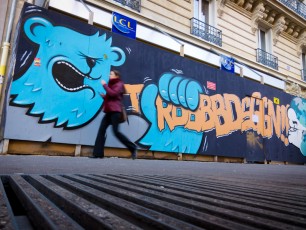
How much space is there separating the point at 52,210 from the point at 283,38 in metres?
13.3

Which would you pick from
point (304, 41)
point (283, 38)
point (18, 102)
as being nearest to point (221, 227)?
point (18, 102)

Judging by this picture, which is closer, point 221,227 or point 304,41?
point 221,227

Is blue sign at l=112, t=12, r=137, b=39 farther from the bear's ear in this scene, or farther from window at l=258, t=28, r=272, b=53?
window at l=258, t=28, r=272, b=53

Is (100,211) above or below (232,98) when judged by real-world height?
below

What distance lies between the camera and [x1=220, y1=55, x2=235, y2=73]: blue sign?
346 inches

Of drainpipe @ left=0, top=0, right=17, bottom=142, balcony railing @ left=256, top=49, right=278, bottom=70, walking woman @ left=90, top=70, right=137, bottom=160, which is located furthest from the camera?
balcony railing @ left=256, top=49, right=278, bottom=70

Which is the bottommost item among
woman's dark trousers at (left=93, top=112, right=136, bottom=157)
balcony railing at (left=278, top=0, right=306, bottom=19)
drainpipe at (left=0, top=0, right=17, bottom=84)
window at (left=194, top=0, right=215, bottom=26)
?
woman's dark trousers at (left=93, top=112, right=136, bottom=157)

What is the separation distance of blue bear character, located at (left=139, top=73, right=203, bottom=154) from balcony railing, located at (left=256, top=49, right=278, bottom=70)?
13.4 ft

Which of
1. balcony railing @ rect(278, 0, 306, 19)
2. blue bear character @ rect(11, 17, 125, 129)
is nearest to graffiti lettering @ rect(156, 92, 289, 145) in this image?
blue bear character @ rect(11, 17, 125, 129)

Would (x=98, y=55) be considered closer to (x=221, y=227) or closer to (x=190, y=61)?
(x=190, y=61)

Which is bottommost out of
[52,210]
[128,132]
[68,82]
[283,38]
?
[52,210]

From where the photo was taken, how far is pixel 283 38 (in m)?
11.8

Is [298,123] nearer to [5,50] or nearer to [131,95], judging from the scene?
[131,95]

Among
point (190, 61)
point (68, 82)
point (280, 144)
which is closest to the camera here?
point (68, 82)
